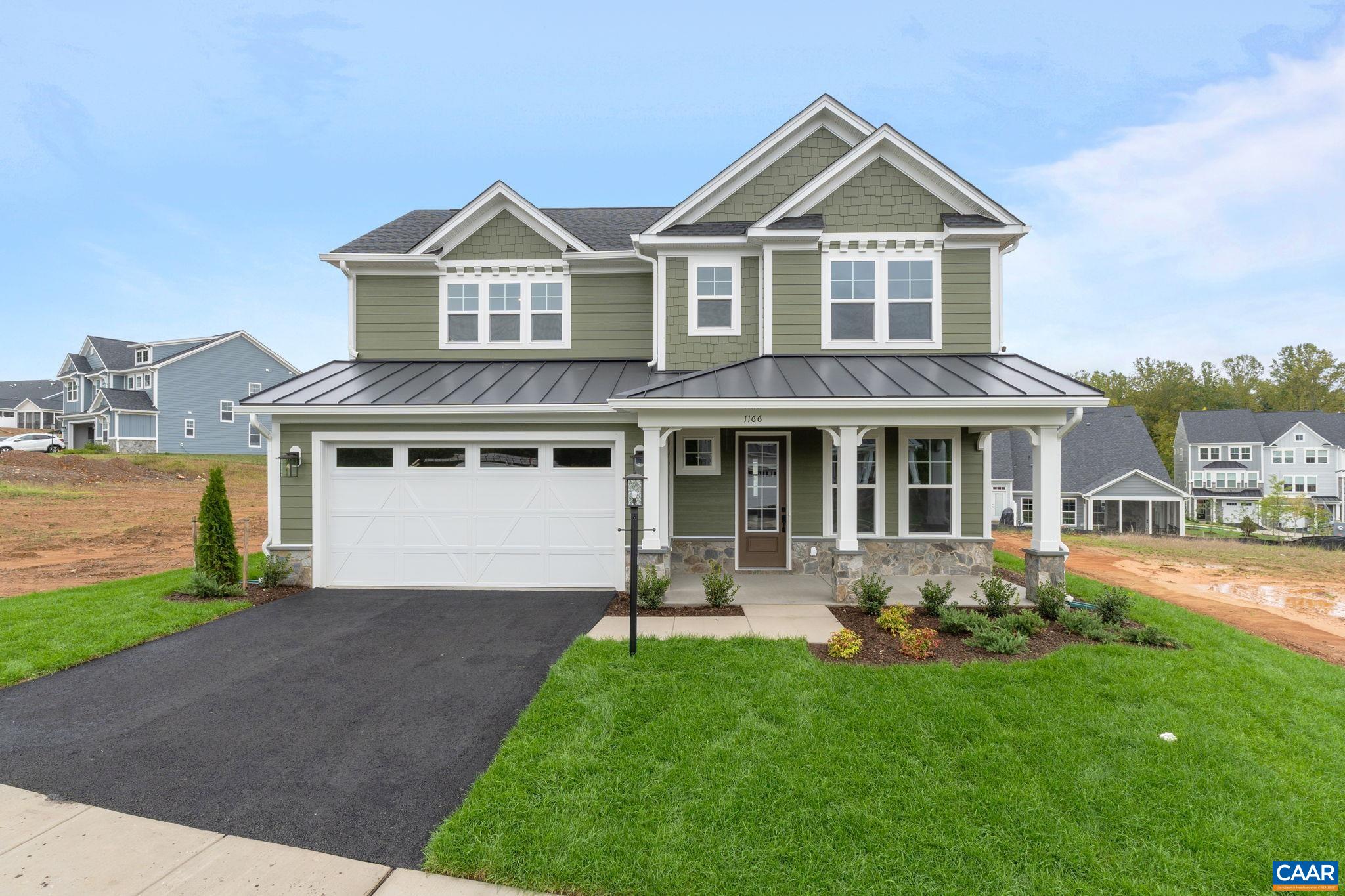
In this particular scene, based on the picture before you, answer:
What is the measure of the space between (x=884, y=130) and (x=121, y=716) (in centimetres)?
1207

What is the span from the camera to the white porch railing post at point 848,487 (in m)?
7.92

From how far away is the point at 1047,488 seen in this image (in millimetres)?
8023

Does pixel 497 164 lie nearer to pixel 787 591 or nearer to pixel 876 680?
pixel 787 591

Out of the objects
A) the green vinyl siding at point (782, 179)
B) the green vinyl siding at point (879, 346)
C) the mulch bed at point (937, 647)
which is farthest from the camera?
the green vinyl siding at point (782, 179)

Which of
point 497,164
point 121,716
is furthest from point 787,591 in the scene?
point 497,164

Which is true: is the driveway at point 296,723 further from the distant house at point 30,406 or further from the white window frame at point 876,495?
the distant house at point 30,406

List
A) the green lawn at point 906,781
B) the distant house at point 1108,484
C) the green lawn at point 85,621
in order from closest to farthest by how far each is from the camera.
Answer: the green lawn at point 906,781, the green lawn at point 85,621, the distant house at point 1108,484

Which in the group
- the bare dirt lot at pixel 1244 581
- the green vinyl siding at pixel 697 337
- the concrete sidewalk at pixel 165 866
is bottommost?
the bare dirt lot at pixel 1244 581

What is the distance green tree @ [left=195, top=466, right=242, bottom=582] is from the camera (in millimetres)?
8469

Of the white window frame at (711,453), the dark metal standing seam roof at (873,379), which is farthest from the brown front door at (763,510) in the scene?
the dark metal standing seam roof at (873,379)

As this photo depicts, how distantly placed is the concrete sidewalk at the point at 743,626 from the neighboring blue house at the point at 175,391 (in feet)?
104

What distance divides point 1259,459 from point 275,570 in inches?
2275

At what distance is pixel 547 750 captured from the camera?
4.02 meters

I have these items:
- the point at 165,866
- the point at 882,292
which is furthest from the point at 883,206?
the point at 165,866
